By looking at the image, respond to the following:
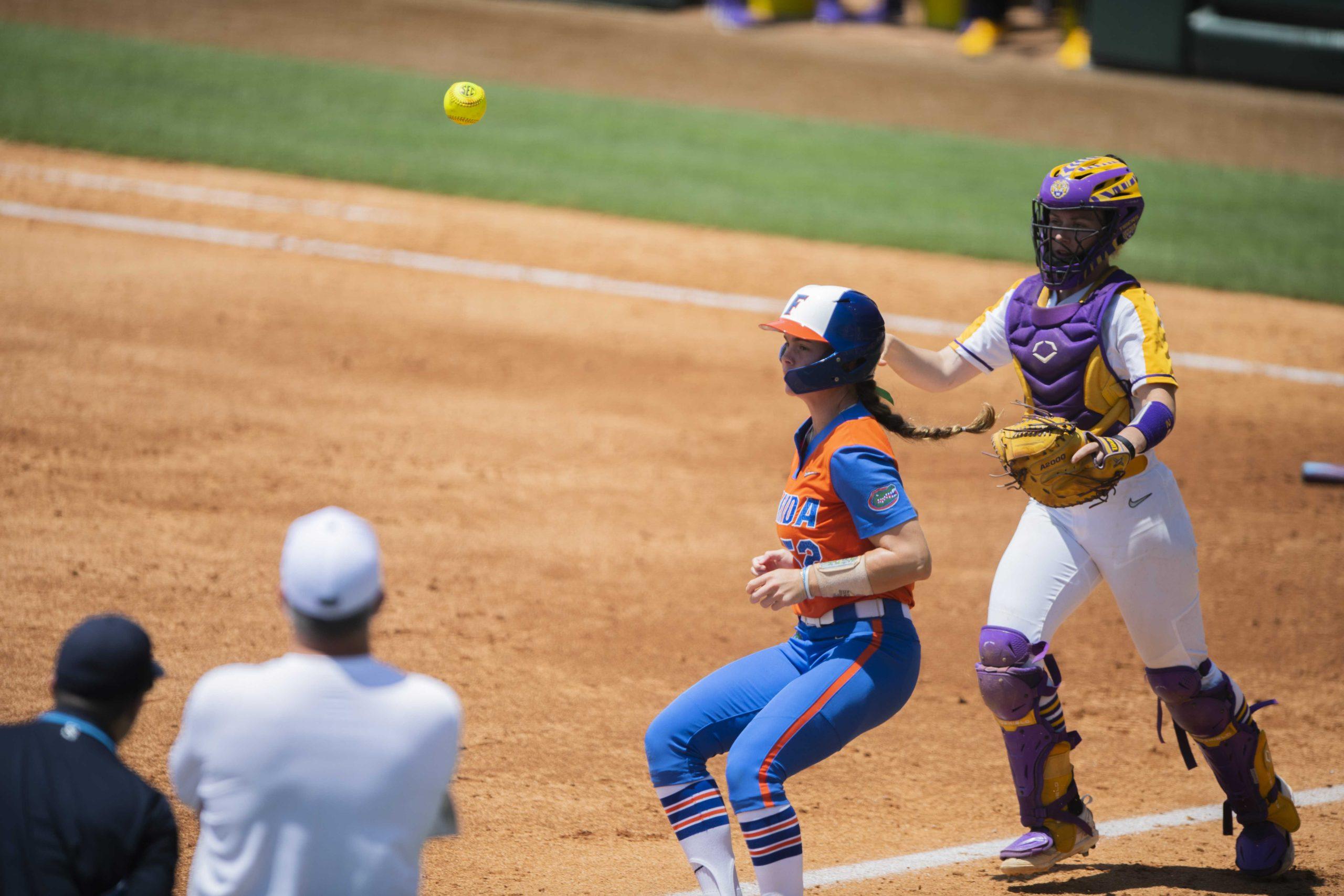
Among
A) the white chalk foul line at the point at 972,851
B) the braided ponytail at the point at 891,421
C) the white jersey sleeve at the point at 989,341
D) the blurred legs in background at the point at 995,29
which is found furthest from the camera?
the blurred legs in background at the point at 995,29

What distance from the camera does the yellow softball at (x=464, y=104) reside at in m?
5.95

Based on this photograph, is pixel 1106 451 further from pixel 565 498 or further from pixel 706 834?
pixel 565 498

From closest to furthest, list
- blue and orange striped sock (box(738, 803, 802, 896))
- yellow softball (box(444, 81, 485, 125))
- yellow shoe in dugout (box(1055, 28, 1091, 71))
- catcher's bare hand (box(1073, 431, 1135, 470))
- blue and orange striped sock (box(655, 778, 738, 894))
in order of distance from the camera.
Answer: blue and orange striped sock (box(738, 803, 802, 896)) → blue and orange striped sock (box(655, 778, 738, 894)) → catcher's bare hand (box(1073, 431, 1135, 470)) → yellow softball (box(444, 81, 485, 125)) → yellow shoe in dugout (box(1055, 28, 1091, 71))

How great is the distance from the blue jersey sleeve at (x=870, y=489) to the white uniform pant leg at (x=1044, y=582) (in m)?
0.95

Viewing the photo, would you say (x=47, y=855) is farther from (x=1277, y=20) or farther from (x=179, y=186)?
(x=1277, y=20)

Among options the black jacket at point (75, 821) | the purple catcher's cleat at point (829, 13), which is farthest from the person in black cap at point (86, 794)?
the purple catcher's cleat at point (829, 13)

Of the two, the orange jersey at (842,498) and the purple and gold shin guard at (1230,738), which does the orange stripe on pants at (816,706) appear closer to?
the orange jersey at (842,498)

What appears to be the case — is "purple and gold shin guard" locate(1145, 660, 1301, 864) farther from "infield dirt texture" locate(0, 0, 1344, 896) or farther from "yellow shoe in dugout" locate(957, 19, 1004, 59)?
"yellow shoe in dugout" locate(957, 19, 1004, 59)

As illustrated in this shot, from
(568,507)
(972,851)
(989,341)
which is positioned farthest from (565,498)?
(972,851)

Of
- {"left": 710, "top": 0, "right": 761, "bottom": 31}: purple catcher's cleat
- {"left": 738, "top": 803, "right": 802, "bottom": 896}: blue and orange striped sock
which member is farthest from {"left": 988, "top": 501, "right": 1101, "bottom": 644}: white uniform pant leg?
{"left": 710, "top": 0, "right": 761, "bottom": 31}: purple catcher's cleat

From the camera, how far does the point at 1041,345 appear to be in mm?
4504

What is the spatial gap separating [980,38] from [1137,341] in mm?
18287

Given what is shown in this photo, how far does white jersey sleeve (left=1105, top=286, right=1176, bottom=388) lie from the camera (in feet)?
14.0

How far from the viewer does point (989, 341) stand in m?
4.79
